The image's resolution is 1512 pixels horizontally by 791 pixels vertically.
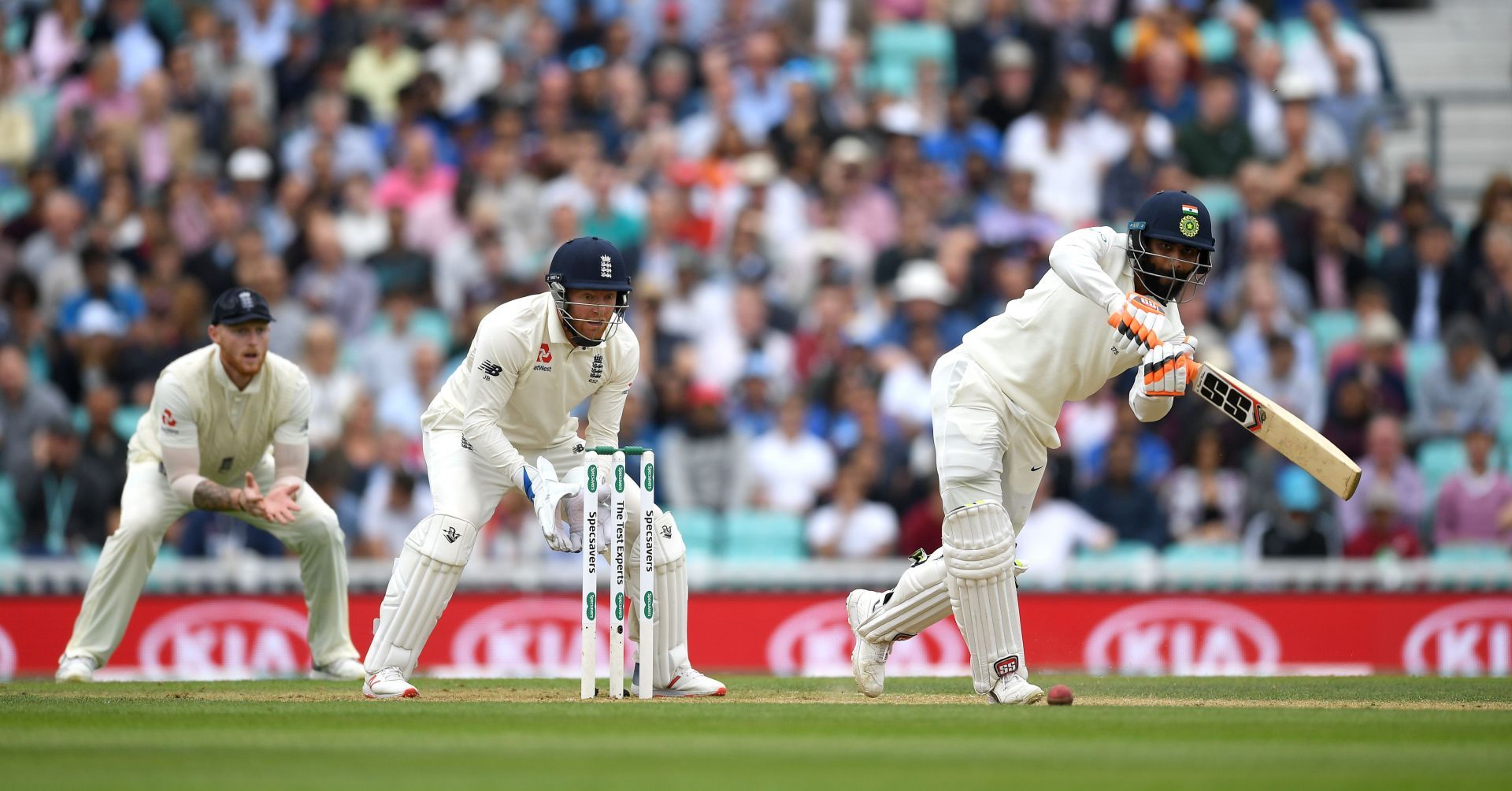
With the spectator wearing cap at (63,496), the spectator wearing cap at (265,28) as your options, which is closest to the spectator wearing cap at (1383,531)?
the spectator wearing cap at (63,496)

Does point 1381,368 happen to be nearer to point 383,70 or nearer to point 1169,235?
point 1169,235

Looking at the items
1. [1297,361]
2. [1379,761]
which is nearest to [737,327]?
[1297,361]

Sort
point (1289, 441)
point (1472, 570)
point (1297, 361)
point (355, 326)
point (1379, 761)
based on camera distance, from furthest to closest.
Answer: point (355, 326) < point (1297, 361) < point (1472, 570) < point (1289, 441) < point (1379, 761)

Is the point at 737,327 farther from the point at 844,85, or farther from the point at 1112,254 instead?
the point at 1112,254

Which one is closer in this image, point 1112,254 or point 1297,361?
point 1112,254

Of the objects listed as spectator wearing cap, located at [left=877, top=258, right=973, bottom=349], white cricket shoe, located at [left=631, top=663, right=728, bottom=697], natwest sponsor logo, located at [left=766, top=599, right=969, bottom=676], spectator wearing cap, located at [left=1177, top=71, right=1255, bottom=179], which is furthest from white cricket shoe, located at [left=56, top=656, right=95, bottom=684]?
spectator wearing cap, located at [left=1177, top=71, right=1255, bottom=179]
